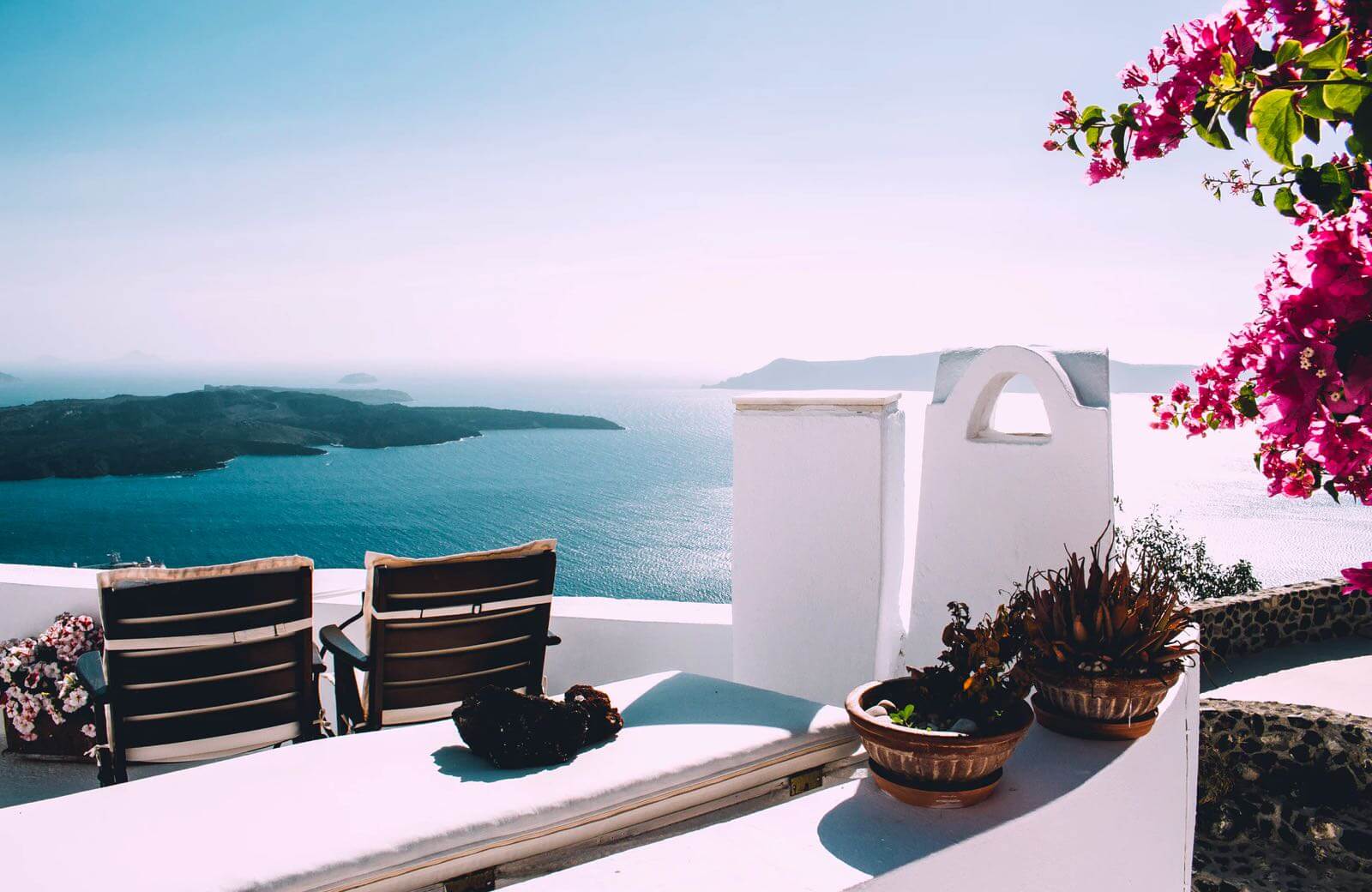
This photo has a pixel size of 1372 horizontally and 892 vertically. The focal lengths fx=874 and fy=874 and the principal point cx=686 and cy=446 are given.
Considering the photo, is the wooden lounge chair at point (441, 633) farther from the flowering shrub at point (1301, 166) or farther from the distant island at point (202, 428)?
the distant island at point (202, 428)

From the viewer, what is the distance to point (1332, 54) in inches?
35.4

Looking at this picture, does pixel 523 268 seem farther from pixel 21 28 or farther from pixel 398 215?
pixel 21 28

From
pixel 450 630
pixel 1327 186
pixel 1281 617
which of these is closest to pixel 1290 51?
pixel 1327 186

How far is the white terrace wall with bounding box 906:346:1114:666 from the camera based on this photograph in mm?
3014

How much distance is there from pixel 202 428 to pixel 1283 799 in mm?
19144

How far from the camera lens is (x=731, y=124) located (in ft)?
48.1

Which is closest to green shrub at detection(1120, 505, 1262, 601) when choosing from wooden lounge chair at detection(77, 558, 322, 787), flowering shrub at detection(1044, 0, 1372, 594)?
wooden lounge chair at detection(77, 558, 322, 787)

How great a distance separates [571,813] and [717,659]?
1957 millimetres

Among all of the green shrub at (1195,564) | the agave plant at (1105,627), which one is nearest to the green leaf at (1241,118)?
the agave plant at (1105,627)

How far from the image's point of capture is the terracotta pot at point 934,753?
1.41 m

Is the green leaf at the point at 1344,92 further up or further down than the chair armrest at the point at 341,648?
further up

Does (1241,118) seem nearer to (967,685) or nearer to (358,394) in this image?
(967,685)

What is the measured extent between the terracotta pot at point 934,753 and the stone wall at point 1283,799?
5836mm

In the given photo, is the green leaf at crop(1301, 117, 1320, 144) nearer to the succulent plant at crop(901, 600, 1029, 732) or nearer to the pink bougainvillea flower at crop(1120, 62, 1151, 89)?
the pink bougainvillea flower at crop(1120, 62, 1151, 89)
